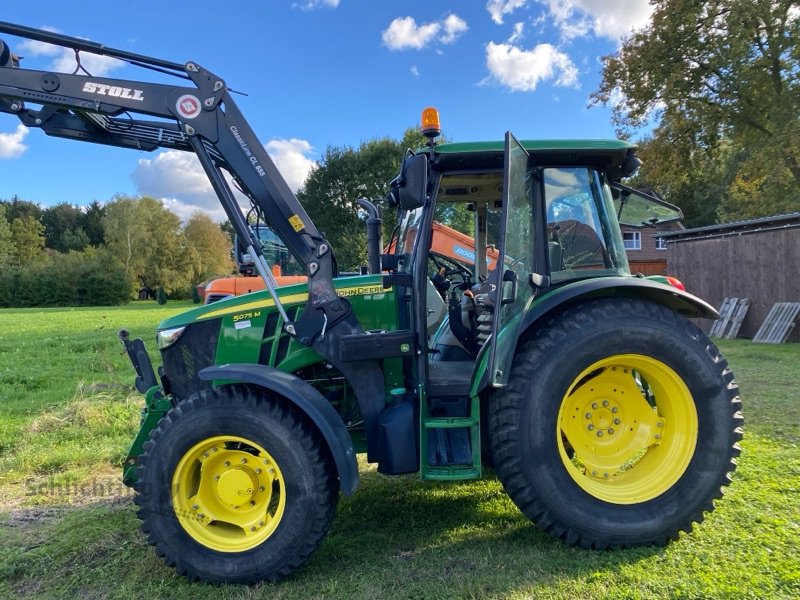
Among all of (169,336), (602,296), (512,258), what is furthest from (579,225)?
(169,336)

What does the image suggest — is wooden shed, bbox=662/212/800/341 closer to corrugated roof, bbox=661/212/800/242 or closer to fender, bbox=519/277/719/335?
corrugated roof, bbox=661/212/800/242

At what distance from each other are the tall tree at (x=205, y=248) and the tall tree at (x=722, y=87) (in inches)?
1811

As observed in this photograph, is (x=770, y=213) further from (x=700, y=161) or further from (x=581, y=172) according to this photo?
(x=581, y=172)

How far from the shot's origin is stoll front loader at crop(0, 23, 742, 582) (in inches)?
122

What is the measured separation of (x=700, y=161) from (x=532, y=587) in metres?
21.4

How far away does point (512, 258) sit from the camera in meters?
3.30

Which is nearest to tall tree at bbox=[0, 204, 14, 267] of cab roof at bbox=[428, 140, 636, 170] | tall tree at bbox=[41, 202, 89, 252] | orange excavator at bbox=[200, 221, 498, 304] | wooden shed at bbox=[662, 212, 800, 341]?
tall tree at bbox=[41, 202, 89, 252]

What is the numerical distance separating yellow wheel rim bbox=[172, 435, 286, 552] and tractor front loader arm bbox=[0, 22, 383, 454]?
0.70 m

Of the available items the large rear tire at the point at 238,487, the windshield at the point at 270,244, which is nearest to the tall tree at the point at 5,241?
the windshield at the point at 270,244

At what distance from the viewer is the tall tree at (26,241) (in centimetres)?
5744

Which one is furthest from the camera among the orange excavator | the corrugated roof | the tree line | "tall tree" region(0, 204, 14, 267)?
"tall tree" region(0, 204, 14, 267)

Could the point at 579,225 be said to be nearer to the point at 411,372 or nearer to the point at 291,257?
the point at 411,372

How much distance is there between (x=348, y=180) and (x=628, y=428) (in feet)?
113

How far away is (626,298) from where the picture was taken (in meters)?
3.38
